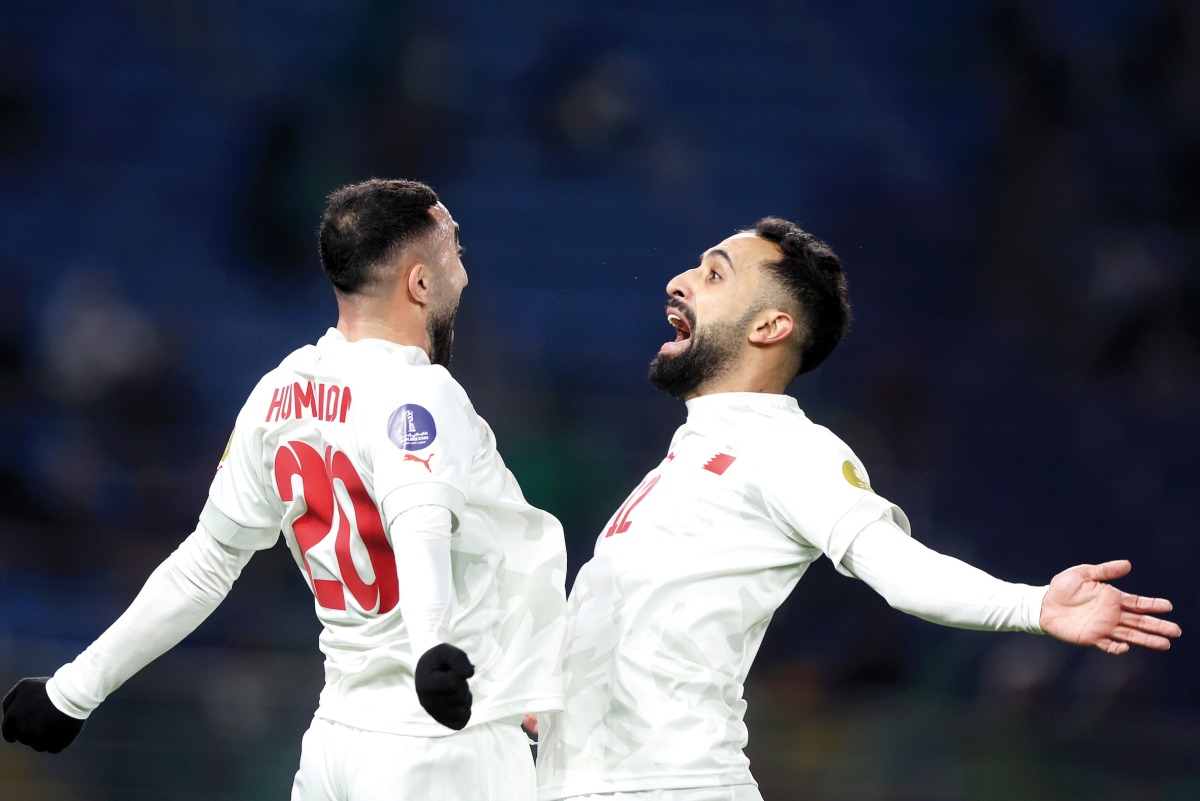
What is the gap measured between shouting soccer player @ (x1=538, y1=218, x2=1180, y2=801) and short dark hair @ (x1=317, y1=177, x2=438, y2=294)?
28.0 inches

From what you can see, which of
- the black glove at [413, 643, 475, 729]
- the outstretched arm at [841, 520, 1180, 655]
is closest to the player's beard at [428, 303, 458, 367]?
the black glove at [413, 643, 475, 729]

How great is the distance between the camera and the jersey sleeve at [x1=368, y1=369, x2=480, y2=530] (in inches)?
87.6

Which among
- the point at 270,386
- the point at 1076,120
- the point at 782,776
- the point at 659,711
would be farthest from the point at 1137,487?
the point at 270,386

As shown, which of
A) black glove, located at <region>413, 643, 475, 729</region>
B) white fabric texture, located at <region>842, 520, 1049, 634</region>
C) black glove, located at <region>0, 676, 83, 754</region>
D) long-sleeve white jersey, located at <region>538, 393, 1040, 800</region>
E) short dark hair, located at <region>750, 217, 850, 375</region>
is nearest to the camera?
black glove, located at <region>413, 643, 475, 729</region>

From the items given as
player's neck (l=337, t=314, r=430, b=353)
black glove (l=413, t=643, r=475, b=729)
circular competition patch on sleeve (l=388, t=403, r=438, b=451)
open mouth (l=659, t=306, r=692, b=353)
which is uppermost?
open mouth (l=659, t=306, r=692, b=353)

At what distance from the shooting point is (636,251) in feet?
21.8

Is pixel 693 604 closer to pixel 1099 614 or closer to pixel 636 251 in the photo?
pixel 1099 614

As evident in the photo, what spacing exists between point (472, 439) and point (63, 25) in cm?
538

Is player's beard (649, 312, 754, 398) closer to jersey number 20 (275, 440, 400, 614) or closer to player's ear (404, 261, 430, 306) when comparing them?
player's ear (404, 261, 430, 306)

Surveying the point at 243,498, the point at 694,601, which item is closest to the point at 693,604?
the point at 694,601

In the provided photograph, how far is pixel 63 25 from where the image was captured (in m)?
6.77

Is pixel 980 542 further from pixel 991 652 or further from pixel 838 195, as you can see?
pixel 838 195

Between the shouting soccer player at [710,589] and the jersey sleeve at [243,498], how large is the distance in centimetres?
62

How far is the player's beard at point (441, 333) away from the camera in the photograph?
103 inches
